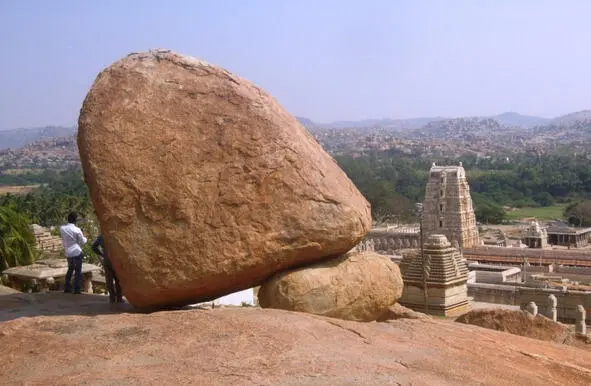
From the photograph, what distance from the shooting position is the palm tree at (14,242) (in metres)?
13.9

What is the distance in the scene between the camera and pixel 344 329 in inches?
242

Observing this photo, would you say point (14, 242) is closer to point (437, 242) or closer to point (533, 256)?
point (437, 242)

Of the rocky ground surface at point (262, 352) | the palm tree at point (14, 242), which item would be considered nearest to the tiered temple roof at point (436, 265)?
the palm tree at point (14, 242)

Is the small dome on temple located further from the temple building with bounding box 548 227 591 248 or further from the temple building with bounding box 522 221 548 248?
the temple building with bounding box 548 227 591 248

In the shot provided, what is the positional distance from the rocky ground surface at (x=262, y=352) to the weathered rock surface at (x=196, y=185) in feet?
1.89

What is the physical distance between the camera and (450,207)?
4025cm

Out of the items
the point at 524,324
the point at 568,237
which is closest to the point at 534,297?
the point at 524,324

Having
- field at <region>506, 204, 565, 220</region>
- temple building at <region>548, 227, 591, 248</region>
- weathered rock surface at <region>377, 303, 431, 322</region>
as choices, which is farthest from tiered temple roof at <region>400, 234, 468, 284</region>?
field at <region>506, 204, 565, 220</region>

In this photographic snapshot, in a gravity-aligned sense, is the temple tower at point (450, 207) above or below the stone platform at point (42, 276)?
below

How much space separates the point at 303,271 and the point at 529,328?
9.31 ft

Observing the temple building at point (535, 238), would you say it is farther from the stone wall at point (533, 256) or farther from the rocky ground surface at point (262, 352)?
the rocky ground surface at point (262, 352)

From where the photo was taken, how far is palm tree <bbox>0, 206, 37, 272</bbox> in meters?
13.9

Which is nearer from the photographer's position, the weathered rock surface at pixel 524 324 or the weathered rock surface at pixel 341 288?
the weathered rock surface at pixel 341 288

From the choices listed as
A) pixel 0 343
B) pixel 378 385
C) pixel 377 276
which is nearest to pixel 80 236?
pixel 0 343
